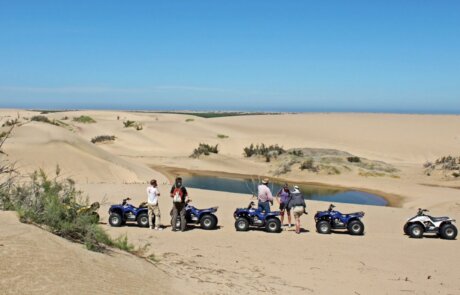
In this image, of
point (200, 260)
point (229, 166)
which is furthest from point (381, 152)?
point (200, 260)

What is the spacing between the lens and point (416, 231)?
1293 cm

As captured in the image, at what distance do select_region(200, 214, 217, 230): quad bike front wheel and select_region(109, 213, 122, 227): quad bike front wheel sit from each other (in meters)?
2.02

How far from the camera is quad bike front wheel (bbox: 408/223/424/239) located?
12906 millimetres

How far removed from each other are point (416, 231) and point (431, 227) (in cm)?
44

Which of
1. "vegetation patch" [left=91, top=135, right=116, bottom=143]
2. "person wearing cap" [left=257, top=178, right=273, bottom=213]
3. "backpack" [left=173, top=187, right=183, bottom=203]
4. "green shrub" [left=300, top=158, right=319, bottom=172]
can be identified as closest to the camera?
"backpack" [left=173, top=187, right=183, bottom=203]

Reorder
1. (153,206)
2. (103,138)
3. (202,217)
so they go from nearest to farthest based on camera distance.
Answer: (153,206), (202,217), (103,138)

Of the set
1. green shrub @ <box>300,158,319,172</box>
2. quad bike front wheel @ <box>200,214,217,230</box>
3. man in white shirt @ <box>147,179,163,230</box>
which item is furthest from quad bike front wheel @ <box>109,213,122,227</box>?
green shrub @ <box>300,158,319,172</box>

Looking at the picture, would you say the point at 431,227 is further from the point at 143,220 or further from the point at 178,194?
the point at 143,220

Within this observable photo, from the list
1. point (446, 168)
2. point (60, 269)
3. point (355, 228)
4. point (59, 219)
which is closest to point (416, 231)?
point (355, 228)

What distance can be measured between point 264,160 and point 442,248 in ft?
83.4

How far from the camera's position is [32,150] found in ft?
80.9

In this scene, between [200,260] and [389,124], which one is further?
[389,124]

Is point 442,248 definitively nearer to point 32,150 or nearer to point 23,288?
point 23,288

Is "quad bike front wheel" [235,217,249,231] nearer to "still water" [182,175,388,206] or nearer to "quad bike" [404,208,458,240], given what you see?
"quad bike" [404,208,458,240]
